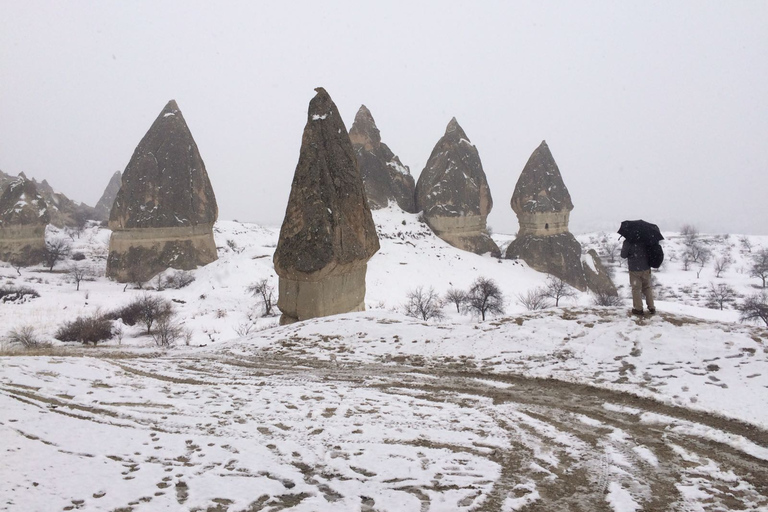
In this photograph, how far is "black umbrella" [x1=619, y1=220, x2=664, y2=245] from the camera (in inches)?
257

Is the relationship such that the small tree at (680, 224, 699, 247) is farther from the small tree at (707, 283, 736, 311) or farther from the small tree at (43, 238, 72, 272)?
the small tree at (43, 238, 72, 272)

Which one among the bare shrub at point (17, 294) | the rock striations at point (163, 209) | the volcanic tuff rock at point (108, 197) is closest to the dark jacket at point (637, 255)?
the bare shrub at point (17, 294)

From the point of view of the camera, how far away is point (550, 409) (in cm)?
445

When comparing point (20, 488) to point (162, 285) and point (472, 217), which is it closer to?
point (162, 285)

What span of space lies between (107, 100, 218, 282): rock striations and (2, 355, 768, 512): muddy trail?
749 inches

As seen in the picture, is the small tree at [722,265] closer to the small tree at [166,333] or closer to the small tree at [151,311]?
the small tree at [166,333]

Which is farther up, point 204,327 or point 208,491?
point 208,491

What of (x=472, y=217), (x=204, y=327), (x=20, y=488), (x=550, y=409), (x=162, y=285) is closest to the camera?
(x=20, y=488)

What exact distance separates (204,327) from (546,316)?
36.4 feet

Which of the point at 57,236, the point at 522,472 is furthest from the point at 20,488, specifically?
the point at 57,236

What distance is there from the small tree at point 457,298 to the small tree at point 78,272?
15.6m

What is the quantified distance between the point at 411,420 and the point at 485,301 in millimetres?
13806

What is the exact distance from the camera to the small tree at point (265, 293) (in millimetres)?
16719

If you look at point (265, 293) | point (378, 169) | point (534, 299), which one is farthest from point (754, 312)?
point (378, 169)
